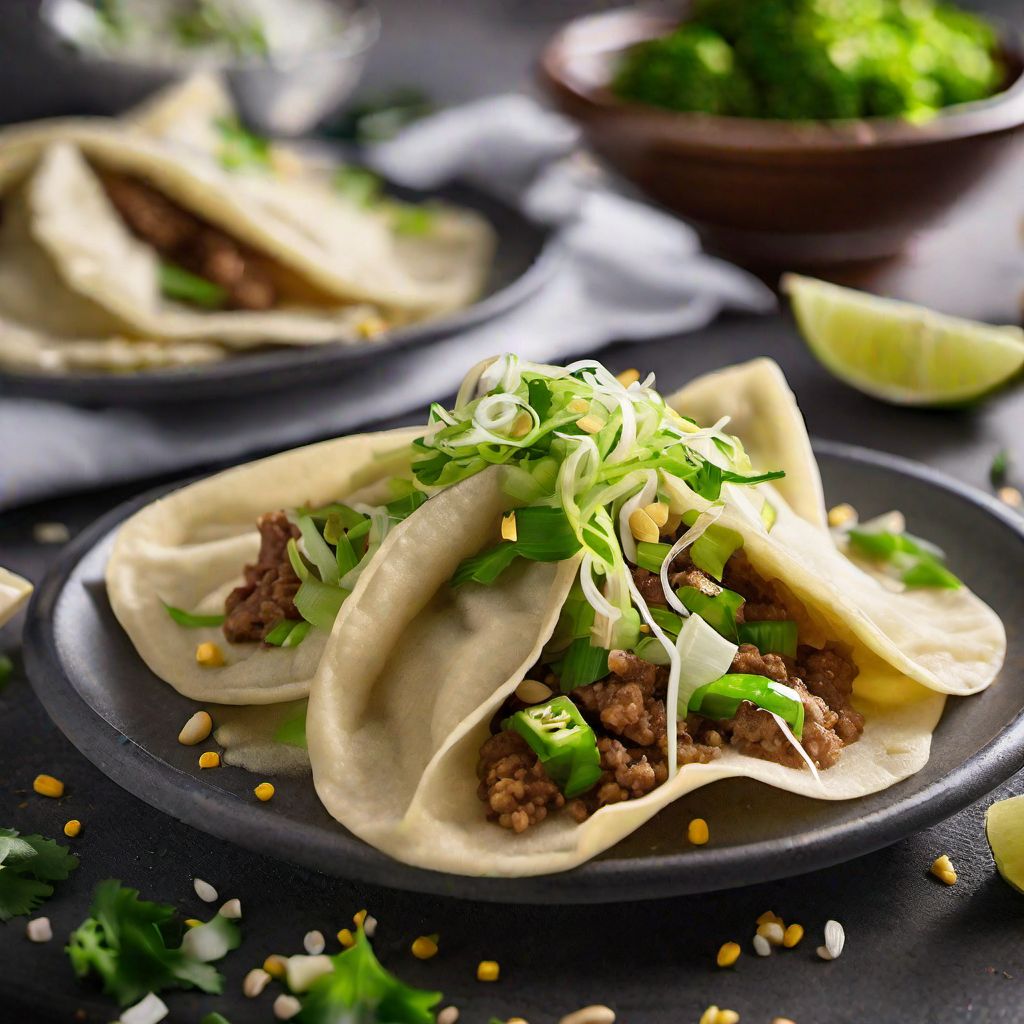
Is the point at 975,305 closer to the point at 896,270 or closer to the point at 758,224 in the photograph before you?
the point at 896,270

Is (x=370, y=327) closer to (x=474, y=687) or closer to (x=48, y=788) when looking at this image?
(x=48, y=788)

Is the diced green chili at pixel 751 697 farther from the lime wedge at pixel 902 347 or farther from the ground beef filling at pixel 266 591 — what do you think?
the lime wedge at pixel 902 347

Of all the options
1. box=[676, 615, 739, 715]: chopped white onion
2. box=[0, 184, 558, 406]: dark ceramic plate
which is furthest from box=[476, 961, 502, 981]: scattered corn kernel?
box=[0, 184, 558, 406]: dark ceramic plate

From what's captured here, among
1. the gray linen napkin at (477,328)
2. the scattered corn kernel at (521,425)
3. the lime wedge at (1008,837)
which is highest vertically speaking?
the scattered corn kernel at (521,425)

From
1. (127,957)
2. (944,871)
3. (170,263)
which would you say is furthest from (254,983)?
(170,263)

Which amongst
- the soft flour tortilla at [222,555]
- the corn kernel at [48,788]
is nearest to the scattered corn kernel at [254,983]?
the soft flour tortilla at [222,555]

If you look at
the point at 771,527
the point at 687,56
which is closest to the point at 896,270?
the point at 687,56

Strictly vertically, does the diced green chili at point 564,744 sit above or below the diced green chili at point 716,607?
below
